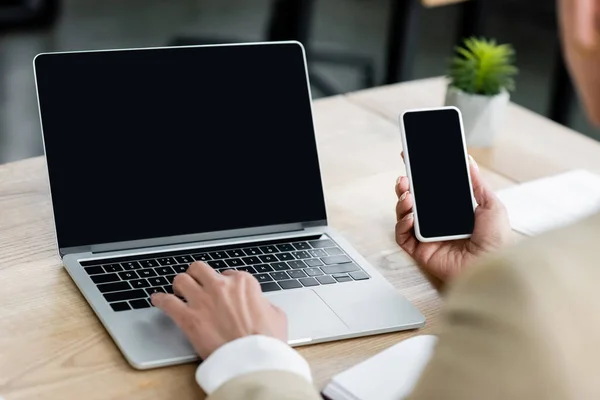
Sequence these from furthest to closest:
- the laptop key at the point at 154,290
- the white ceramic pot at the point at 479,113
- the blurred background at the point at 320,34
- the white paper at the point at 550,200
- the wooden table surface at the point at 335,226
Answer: the blurred background at the point at 320,34
the white ceramic pot at the point at 479,113
the white paper at the point at 550,200
the laptop key at the point at 154,290
the wooden table surface at the point at 335,226

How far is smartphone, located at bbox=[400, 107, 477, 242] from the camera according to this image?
1.14 m

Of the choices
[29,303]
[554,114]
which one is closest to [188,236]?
[29,303]

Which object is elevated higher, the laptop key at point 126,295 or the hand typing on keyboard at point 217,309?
the hand typing on keyboard at point 217,309

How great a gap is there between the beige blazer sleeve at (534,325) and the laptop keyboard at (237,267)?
1.66ft

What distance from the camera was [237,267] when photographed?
1.10 meters

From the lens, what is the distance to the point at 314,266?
112cm

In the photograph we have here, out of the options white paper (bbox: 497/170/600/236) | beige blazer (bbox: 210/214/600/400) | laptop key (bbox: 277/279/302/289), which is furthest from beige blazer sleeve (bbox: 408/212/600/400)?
white paper (bbox: 497/170/600/236)

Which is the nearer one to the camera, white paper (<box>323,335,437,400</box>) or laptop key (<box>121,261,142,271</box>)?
white paper (<box>323,335,437,400</box>)

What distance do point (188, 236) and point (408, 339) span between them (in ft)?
0.99

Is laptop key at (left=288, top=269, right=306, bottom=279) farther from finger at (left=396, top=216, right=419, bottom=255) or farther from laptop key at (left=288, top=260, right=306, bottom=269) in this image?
finger at (left=396, top=216, right=419, bottom=255)

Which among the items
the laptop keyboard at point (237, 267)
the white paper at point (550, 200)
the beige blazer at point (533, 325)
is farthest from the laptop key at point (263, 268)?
the beige blazer at point (533, 325)

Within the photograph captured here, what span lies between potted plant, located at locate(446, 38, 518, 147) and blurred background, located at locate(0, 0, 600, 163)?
1621 millimetres

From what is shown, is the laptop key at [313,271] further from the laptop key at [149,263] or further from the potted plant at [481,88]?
the potted plant at [481,88]

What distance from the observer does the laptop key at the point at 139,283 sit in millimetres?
1039
